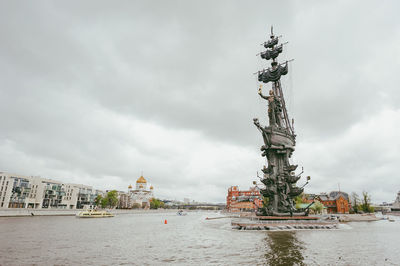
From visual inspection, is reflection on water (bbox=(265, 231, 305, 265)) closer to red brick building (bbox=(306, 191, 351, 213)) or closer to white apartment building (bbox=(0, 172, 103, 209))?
red brick building (bbox=(306, 191, 351, 213))

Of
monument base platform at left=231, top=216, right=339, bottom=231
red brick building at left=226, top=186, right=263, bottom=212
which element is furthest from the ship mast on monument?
red brick building at left=226, top=186, right=263, bottom=212

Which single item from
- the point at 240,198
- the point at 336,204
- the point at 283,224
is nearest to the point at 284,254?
the point at 283,224

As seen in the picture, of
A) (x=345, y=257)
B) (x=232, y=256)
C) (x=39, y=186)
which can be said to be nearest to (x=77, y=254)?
(x=232, y=256)

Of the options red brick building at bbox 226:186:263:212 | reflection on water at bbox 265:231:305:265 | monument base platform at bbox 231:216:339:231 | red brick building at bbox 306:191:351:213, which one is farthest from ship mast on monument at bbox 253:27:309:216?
red brick building at bbox 226:186:263:212

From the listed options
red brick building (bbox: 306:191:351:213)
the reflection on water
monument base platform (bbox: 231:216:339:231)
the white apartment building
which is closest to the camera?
the reflection on water

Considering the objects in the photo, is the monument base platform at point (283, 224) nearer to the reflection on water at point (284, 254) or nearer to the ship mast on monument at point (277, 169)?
the ship mast on monument at point (277, 169)

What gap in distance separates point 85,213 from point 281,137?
216 ft

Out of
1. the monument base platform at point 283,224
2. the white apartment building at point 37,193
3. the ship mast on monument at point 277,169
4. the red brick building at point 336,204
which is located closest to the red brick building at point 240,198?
the red brick building at point 336,204

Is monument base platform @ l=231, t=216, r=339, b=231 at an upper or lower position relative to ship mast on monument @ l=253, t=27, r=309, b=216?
lower

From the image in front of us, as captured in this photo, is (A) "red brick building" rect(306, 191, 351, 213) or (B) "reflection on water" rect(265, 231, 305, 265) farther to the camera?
(A) "red brick building" rect(306, 191, 351, 213)

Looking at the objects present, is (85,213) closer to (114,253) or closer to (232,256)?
(114,253)

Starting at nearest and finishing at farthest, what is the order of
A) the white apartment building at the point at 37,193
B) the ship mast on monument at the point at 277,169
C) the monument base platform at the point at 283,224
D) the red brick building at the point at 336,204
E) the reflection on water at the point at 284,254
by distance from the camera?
the reflection on water at the point at 284,254, the monument base platform at the point at 283,224, the ship mast on monument at the point at 277,169, the white apartment building at the point at 37,193, the red brick building at the point at 336,204

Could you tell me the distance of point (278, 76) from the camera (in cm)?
5566

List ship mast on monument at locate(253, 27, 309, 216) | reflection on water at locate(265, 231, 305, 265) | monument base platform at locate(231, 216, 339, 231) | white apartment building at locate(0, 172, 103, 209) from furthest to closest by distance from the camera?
white apartment building at locate(0, 172, 103, 209) < ship mast on monument at locate(253, 27, 309, 216) < monument base platform at locate(231, 216, 339, 231) < reflection on water at locate(265, 231, 305, 265)
